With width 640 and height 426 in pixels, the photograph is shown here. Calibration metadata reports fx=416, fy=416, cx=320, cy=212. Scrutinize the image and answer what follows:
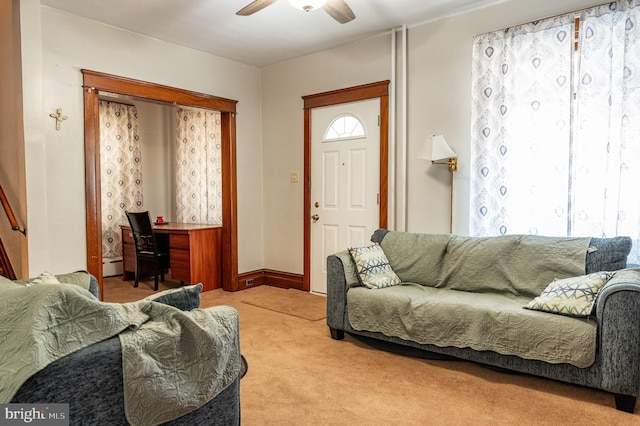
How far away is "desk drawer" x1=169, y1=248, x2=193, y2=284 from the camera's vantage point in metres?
4.86

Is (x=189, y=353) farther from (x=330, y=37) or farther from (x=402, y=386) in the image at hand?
(x=330, y=37)

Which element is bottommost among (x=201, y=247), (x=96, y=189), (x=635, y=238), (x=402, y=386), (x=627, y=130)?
(x=402, y=386)

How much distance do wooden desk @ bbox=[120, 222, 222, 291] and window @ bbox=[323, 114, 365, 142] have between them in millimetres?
1799

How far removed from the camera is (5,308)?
1.17 m

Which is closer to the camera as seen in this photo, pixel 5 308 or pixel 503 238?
pixel 5 308

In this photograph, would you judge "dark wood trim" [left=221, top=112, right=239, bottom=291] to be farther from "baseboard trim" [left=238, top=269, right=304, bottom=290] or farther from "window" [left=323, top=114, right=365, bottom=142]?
"window" [left=323, top=114, right=365, bottom=142]

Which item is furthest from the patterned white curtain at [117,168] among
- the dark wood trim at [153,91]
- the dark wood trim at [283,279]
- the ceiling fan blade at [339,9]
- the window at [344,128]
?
the ceiling fan blade at [339,9]

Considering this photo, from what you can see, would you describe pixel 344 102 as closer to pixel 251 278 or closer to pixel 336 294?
pixel 336 294

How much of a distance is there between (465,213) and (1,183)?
3817 mm

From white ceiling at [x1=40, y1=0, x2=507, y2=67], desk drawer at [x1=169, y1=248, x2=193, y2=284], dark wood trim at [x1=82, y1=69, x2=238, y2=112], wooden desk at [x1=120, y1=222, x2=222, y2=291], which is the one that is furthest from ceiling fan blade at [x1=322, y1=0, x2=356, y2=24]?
desk drawer at [x1=169, y1=248, x2=193, y2=284]

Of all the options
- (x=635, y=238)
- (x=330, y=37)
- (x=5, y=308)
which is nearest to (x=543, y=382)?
(x=635, y=238)

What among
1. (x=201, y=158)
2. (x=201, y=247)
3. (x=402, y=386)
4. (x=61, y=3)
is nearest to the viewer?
(x=402, y=386)

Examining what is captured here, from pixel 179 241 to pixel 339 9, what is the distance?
324cm

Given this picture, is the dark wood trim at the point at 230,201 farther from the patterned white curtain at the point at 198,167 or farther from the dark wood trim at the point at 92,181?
the dark wood trim at the point at 92,181
